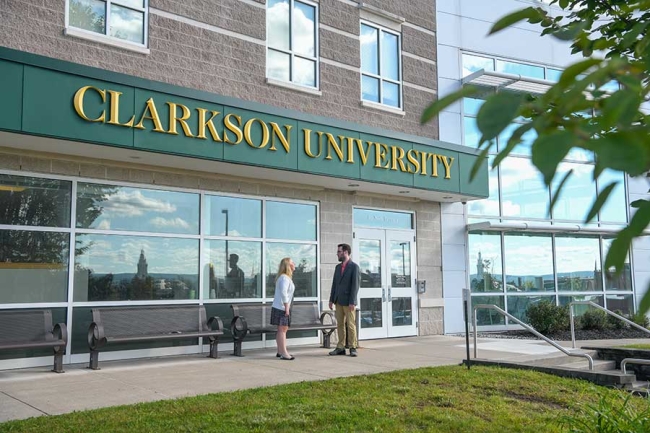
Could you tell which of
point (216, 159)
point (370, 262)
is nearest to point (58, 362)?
point (216, 159)

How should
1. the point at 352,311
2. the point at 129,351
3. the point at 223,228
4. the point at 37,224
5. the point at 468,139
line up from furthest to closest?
the point at 468,139 < the point at 223,228 < the point at 352,311 < the point at 129,351 < the point at 37,224

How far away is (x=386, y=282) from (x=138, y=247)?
597 centimetres

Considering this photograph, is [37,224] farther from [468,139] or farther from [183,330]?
[468,139]

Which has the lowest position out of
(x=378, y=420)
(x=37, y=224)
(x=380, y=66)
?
(x=378, y=420)

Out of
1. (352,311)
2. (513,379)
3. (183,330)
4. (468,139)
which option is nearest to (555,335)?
(468,139)

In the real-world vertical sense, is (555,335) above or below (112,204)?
below

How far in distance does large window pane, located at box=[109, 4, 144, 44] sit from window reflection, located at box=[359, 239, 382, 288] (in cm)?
641

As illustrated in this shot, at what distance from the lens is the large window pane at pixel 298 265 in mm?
12852

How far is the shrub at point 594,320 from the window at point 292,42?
378 inches

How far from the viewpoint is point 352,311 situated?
11438 millimetres

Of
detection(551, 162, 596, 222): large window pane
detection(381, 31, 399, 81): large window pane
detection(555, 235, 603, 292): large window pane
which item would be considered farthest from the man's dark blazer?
detection(551, 162, 596, 222): large window pane

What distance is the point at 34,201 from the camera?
988 centimetres

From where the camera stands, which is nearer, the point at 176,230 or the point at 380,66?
the point at 176,230

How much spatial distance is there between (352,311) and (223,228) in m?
2.93
